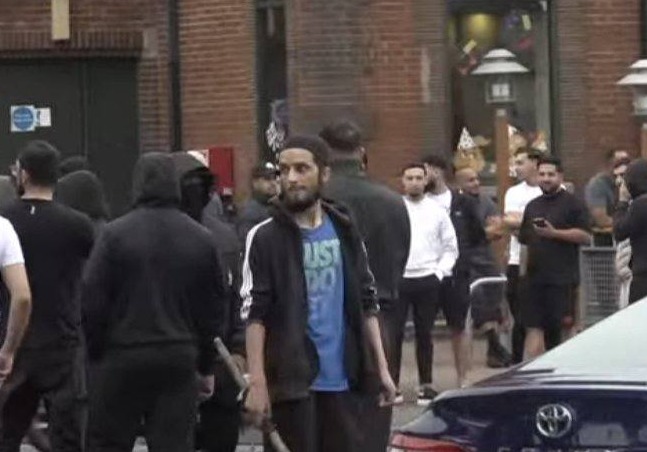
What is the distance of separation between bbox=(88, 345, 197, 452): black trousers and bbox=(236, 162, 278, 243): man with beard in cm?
509

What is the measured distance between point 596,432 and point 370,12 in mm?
13894

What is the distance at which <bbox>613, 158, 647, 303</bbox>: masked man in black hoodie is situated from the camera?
602 inches

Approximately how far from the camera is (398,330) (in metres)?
13.6

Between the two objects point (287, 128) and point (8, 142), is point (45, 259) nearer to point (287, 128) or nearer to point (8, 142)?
point (287, 128)

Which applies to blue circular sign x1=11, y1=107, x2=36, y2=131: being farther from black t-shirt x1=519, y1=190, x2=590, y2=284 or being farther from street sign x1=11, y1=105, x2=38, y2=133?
black t-shirt x1=519, y1=190, x2=590, y2=284

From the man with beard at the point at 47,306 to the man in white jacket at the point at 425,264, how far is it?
5558mm

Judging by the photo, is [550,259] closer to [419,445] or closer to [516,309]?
[516,309]

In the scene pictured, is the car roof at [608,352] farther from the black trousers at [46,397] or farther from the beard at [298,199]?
the black trousers at [46,397]

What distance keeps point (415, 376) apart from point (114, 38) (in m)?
6.07

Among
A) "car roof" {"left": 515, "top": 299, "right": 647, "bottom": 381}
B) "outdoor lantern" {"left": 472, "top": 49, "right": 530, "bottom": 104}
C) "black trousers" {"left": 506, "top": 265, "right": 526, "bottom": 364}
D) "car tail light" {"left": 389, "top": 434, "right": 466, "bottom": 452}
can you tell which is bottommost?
"black trousers" {"left": 506, "top": 265, "right": 526, "bottom": 364}

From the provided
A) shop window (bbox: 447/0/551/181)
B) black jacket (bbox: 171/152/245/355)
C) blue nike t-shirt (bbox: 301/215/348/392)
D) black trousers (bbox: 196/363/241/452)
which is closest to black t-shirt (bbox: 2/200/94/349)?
black jacket (bbox: 171/152/245/355)

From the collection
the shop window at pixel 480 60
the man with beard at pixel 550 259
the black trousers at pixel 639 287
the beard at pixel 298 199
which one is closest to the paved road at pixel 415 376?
the man with beard at pixel 550 259

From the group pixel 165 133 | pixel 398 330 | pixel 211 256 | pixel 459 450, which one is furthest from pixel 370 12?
pixel 459 450

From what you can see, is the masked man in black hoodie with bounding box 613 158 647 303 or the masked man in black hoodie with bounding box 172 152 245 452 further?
the masked man in black hoodie with bounding box 613 158 647 303
